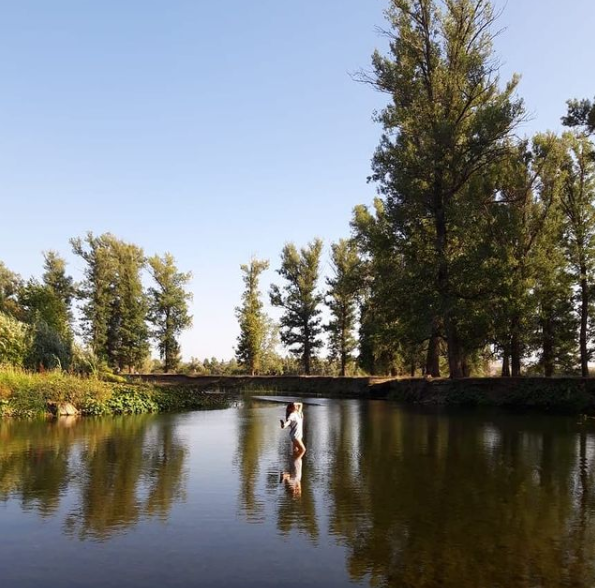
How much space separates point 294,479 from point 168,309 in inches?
2265

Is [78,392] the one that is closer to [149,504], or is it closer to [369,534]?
[149,504]

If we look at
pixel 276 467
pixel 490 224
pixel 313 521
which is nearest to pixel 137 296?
pixel 490 224

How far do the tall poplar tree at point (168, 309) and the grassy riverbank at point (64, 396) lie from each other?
1559 inches

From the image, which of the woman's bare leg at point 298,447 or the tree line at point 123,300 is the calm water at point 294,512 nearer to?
the woman's bare leg at point 298,447

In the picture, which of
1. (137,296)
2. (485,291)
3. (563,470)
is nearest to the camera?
(563,470)

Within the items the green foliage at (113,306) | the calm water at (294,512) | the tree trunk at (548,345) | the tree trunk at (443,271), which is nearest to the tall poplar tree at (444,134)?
the tree trunk at (443,271)

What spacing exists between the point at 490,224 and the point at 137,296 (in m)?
45.1

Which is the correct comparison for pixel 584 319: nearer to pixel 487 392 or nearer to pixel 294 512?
pixel 487 392

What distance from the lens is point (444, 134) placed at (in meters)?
30.2

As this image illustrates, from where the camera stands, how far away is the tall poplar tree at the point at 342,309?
5626 cm

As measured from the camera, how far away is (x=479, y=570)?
6008 mm

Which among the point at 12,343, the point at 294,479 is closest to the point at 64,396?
the point at 12,343

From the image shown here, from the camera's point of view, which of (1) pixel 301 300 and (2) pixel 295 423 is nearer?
(2) pixel 295 423

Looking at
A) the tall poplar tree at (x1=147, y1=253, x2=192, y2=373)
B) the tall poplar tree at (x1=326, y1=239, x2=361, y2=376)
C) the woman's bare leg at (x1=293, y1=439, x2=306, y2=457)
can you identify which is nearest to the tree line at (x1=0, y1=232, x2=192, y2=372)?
the tall poplar tree at (x1=147, y1=253, x2=192, y2=373)
